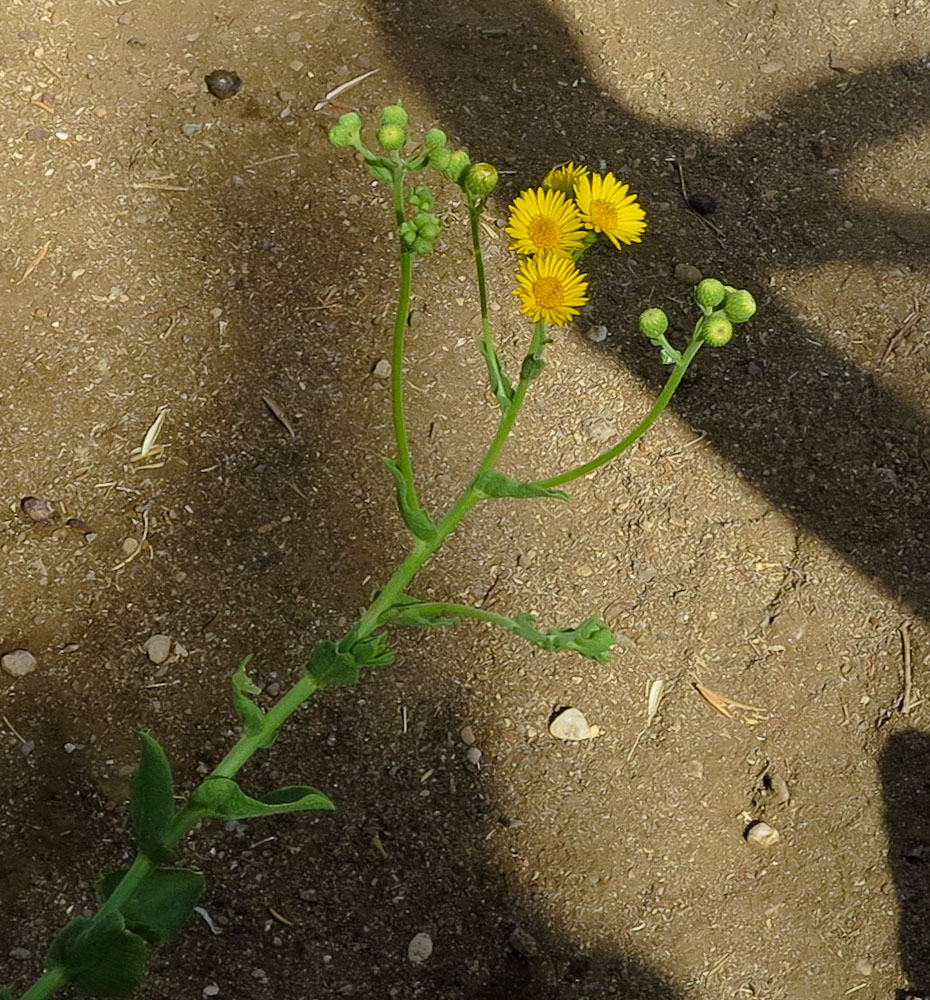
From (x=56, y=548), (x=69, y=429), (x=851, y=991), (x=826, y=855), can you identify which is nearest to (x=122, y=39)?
(x=69, y=429)

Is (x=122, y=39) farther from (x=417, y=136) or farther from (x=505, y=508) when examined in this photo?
(x=505, y=508)

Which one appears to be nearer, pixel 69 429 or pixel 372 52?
pixel 69 429

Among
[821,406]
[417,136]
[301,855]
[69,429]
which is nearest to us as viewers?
[301,855]

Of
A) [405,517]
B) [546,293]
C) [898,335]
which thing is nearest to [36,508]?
[405,517]

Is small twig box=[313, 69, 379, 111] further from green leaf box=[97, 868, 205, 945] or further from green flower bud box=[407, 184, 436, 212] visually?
green leaf box=[97, 868, 205, 945]

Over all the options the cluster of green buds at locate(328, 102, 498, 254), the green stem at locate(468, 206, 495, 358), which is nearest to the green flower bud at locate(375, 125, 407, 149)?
the cluster of green buds at locate(328, 102, 498, 254)

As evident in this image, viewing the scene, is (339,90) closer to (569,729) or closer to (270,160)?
(270,160)

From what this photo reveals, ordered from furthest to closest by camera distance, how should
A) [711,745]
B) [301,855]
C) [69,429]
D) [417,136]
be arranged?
[417,136] → [69,429] → [711,745] → [301,855]
